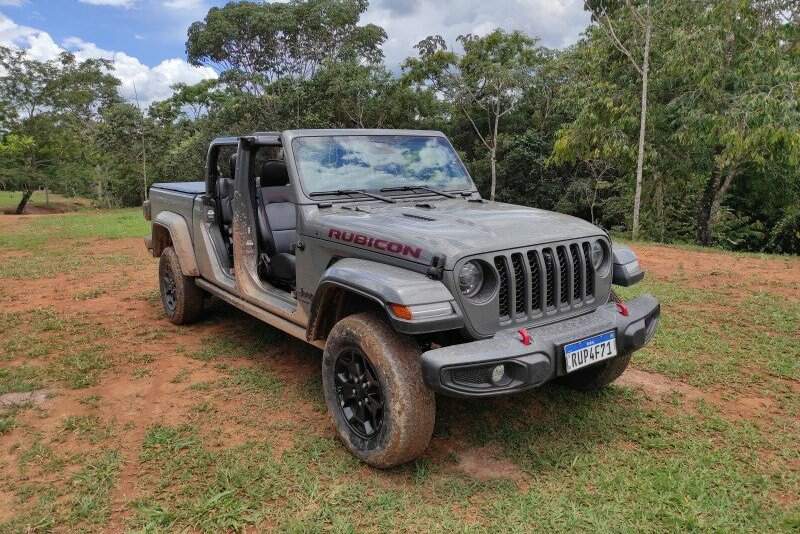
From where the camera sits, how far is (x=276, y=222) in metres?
4.85

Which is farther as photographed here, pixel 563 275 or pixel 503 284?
pixel 563 275

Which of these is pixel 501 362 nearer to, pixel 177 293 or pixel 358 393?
pixel 358 393

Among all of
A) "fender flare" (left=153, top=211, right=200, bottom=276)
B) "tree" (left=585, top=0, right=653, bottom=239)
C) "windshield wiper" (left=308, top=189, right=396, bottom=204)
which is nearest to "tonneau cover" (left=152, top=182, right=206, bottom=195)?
"fender flare" (left=153, top=211, right=200, bottom=276)

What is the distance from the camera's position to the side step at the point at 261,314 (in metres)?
3.60

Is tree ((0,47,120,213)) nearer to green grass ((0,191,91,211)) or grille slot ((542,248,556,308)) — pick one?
green grass ((0,191,91,211))

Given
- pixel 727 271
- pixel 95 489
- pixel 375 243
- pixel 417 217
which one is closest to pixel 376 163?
pixel 417 217

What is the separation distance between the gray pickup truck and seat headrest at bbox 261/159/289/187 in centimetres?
1

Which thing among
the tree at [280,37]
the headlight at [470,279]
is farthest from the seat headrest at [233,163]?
the tree at [280,37]

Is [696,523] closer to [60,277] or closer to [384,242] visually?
[384,242]

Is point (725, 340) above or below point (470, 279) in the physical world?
below

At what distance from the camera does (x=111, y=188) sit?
28.7 m

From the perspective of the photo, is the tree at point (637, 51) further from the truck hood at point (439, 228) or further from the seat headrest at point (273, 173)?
the seat headrest at point (273, 173)

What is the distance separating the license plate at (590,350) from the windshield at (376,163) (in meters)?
1.74

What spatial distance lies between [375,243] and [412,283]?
45 centimetres
